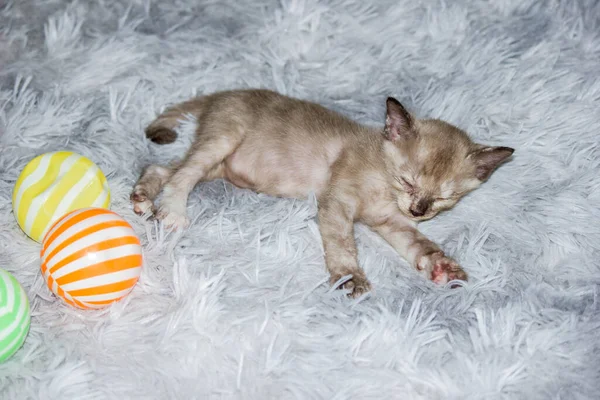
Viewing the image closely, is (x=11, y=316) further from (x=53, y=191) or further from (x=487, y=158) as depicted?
(x=487, y=158)

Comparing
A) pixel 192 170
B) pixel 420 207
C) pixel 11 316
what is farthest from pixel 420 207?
pixel 11 316

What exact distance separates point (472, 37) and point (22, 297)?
166 cm

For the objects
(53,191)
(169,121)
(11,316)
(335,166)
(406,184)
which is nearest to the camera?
(11,316)

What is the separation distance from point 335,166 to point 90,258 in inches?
31.5

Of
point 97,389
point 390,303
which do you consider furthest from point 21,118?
point 390,303

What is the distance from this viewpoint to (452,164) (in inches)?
75.5

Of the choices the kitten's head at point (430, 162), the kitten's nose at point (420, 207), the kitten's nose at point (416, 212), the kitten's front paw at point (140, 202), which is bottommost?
the kitten's front paw at point (140, 202)

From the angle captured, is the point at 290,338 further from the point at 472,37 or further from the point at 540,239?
the point at 472,37

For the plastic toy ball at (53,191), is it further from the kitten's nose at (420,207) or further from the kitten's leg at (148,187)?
the kitten's nose at (420,207)

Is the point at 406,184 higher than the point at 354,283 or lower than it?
higher

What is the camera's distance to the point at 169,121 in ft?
7.25

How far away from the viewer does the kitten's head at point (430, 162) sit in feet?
6.25

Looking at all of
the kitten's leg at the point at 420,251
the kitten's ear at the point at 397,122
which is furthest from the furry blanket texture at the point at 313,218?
the kitten's ear at the point at 397,122

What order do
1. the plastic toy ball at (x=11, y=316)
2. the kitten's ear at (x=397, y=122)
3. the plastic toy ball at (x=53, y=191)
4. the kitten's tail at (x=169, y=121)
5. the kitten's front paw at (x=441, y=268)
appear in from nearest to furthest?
the plastic toy ball at (x=11, y=316)
the plastic toy ball at (x=53, y=191)
the kitten's front paw at (x=441, y=268)
the kitten's ear at (x=397, y=122)
the kitten's tail at (x=169, y=121)
